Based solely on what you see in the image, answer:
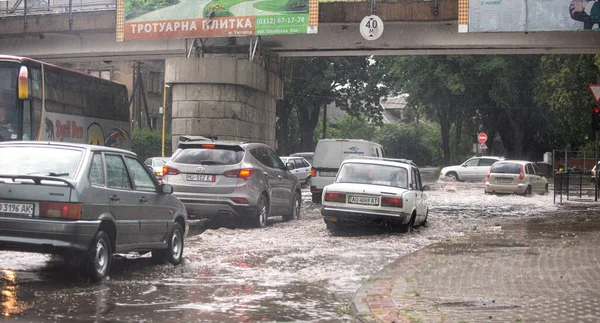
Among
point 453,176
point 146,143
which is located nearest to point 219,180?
point 453,176

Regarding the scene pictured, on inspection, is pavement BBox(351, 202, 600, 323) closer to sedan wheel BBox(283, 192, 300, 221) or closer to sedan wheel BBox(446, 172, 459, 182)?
sedan wheel BBox(283, 192, 300, 221)

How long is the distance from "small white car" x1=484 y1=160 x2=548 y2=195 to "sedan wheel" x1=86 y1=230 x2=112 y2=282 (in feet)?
83.9

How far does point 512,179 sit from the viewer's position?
106 feet

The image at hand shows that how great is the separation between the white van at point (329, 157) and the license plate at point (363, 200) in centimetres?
1020

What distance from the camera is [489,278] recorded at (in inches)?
354

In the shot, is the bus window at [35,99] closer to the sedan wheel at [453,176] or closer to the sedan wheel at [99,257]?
the sedan wheel at [99,257]

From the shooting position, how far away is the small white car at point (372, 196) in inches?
A: 570

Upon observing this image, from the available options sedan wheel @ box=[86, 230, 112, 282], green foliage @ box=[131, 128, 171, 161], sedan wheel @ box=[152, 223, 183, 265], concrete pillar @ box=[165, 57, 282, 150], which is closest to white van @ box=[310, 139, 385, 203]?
concrete pillar @ box=[165, 57, 282, 150]

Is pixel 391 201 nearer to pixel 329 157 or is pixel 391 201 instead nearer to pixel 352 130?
pixel 329 157

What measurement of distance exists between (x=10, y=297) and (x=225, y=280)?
8.00ft

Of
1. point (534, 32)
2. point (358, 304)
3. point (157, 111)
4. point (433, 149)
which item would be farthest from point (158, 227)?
point (433, 149)

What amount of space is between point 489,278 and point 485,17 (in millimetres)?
19149

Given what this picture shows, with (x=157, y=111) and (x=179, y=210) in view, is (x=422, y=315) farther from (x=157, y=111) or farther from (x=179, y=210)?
(x=157, y=111)

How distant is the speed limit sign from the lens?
91.4 ft
